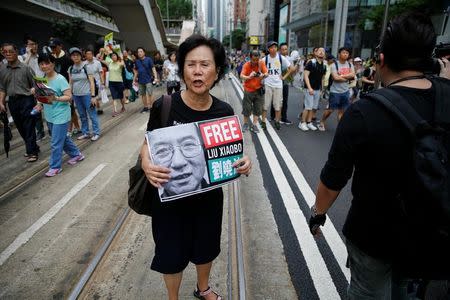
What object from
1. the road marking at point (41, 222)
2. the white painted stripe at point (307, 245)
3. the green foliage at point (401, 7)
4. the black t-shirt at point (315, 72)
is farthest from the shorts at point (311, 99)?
the green foliage at point (401, 7)

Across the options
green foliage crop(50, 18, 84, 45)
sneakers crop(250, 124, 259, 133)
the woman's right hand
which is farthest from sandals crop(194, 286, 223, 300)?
green foliage crop(50, 18, 84, 45)

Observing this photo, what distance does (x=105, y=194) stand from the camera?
4598 mm

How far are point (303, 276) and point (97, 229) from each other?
2.34m

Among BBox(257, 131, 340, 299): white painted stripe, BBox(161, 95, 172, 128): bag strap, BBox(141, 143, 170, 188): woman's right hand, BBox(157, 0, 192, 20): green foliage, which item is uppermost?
BBox(157, 0, 192, 20): green foliage

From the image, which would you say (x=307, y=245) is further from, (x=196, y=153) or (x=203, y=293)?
(x=196, y=153)

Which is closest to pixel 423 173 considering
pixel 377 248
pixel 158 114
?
pixel 377 248

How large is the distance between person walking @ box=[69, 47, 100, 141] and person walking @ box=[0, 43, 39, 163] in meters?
1.16

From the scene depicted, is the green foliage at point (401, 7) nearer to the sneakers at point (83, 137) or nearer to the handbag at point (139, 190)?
the sneakers at point (83, 137)

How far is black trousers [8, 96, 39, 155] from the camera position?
5.73 metres

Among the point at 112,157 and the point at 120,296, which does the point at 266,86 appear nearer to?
the point at 112,157

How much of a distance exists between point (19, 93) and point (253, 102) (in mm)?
5067

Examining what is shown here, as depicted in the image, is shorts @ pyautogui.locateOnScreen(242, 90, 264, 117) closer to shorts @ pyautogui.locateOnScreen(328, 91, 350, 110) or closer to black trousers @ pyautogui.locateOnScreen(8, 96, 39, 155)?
shorts @ pyautogui.locateOnScreen(328, 91, 350, 110)

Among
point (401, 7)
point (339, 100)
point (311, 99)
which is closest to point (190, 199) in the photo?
point (339, 100)

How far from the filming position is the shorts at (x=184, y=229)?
2.05 metres
